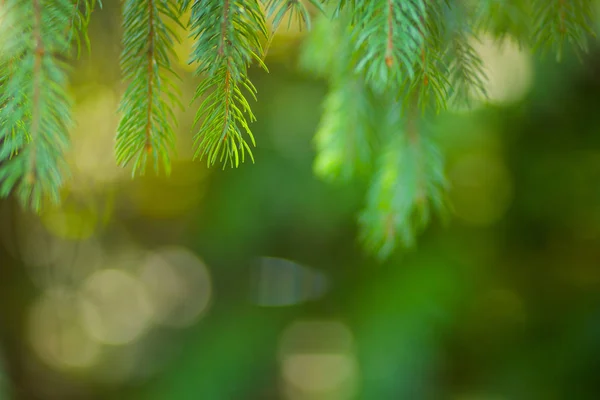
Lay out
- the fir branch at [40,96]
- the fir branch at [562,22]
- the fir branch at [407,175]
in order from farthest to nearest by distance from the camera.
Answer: the fir branch at [407,175] → the fir branch at [562,22] → the fir branch at [40,96]

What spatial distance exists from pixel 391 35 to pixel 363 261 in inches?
83.6

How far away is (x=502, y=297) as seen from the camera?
8.75 feet

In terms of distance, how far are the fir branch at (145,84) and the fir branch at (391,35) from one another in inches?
7.6

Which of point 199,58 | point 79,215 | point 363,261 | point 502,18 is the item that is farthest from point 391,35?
point 363,261

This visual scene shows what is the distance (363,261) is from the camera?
255 centimetres

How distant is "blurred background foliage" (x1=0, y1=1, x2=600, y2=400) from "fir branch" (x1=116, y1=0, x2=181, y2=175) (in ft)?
4.32

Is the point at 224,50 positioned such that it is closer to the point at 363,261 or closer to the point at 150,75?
the point at 150,75

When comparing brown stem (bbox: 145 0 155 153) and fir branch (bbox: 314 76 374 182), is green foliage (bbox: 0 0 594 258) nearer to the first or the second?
brown stem (bbox: 145 0 155 153)

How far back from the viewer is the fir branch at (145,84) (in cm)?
53

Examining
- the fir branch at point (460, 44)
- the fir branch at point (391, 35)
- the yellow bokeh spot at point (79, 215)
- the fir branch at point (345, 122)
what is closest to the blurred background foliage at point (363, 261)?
the yellow bokeh spot at point (79, 215)

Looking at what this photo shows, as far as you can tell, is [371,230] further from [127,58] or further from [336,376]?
[336,376]

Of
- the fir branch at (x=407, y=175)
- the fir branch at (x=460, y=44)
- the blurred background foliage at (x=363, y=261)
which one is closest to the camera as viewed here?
the fir branch at (x=460, y=44)

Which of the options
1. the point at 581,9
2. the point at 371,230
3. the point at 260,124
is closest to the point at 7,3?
the point at 581,9

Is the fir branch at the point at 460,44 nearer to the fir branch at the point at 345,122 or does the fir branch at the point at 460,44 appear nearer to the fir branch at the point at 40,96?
the fir branch at the point at 345,122
